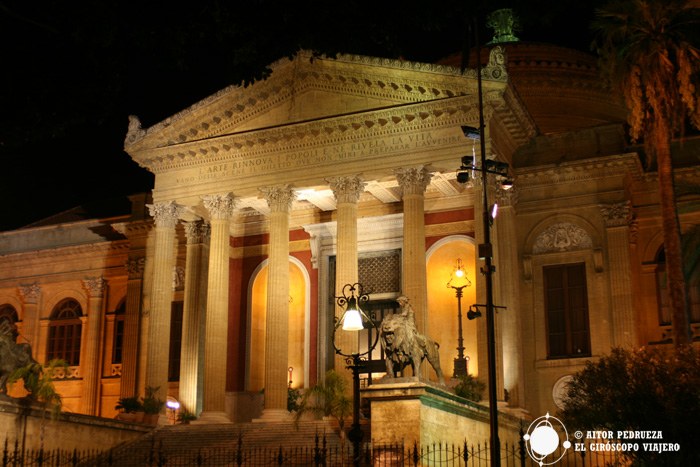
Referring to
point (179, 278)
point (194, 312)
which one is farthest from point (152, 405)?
point (179, 278)

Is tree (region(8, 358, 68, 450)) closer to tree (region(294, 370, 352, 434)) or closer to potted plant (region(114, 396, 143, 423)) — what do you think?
potted plant (region(114, 396, 143, 423))

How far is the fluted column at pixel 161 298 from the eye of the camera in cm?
3084

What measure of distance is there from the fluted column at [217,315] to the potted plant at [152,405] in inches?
61.8

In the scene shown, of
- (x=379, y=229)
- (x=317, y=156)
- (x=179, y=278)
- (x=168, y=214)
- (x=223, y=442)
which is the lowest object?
(x=223, y=442)

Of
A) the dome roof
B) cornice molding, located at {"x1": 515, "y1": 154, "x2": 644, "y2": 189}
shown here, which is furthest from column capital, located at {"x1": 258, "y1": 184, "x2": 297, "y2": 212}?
the dome roof

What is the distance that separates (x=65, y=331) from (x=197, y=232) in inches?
478

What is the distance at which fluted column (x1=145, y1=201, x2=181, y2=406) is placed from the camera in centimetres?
3084

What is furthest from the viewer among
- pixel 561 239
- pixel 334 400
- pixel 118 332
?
pixel 118 332

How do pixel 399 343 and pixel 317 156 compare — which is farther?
pixel 317 156

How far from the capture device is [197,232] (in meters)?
34.4

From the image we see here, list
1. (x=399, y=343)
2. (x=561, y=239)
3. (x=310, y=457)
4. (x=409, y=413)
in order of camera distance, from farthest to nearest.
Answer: (x=561, y=239) < (x=310, y=457) < (x=399, y=343) < (x=409, y=413)

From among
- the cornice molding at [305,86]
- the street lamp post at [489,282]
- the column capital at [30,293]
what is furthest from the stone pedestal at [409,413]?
the column capital at [30,293]

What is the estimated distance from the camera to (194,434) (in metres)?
28.2

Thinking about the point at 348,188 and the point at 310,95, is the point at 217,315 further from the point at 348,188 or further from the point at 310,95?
the point at 310,95
